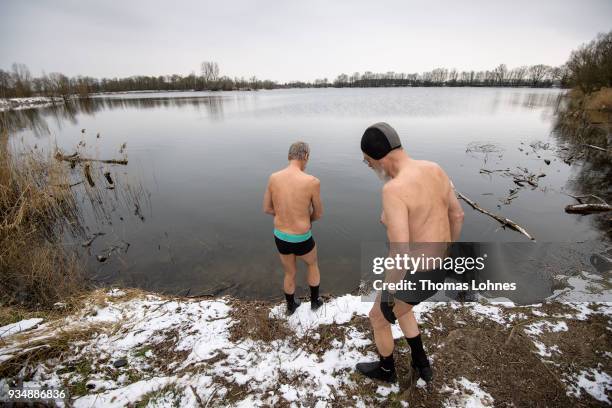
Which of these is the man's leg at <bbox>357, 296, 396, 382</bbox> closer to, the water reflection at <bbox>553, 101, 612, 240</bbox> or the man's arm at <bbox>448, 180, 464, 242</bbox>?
the man's arm at <bbox>448, 180, 464, 242</bbox>

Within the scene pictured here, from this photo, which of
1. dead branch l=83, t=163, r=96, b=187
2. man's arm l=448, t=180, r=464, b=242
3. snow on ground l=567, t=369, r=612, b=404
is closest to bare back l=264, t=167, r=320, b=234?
man's arm l=448, t=180, r=464, b=242

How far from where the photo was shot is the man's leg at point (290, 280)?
11.7ft

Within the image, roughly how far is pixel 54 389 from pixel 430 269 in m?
→ 3.76

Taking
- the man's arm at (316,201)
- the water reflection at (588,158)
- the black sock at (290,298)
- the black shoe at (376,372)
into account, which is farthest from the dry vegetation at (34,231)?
the water reflection at (588,158)

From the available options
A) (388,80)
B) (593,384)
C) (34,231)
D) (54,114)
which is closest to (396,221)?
(593,384)

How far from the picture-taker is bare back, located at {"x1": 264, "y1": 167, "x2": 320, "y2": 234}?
10.5 ft

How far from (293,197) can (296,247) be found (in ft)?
2.11

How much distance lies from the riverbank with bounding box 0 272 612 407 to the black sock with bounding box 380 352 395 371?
191 mm

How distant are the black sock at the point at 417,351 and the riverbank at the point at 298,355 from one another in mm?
235

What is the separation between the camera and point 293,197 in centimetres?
320

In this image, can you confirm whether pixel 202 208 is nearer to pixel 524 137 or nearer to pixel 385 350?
pixel 385 350

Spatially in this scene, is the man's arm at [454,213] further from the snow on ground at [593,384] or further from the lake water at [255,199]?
the lake water at [255,199]

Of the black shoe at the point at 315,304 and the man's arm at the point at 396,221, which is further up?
the man's arm at the point at 396,221

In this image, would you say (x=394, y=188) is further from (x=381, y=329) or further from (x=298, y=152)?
(x=298, y=152)
